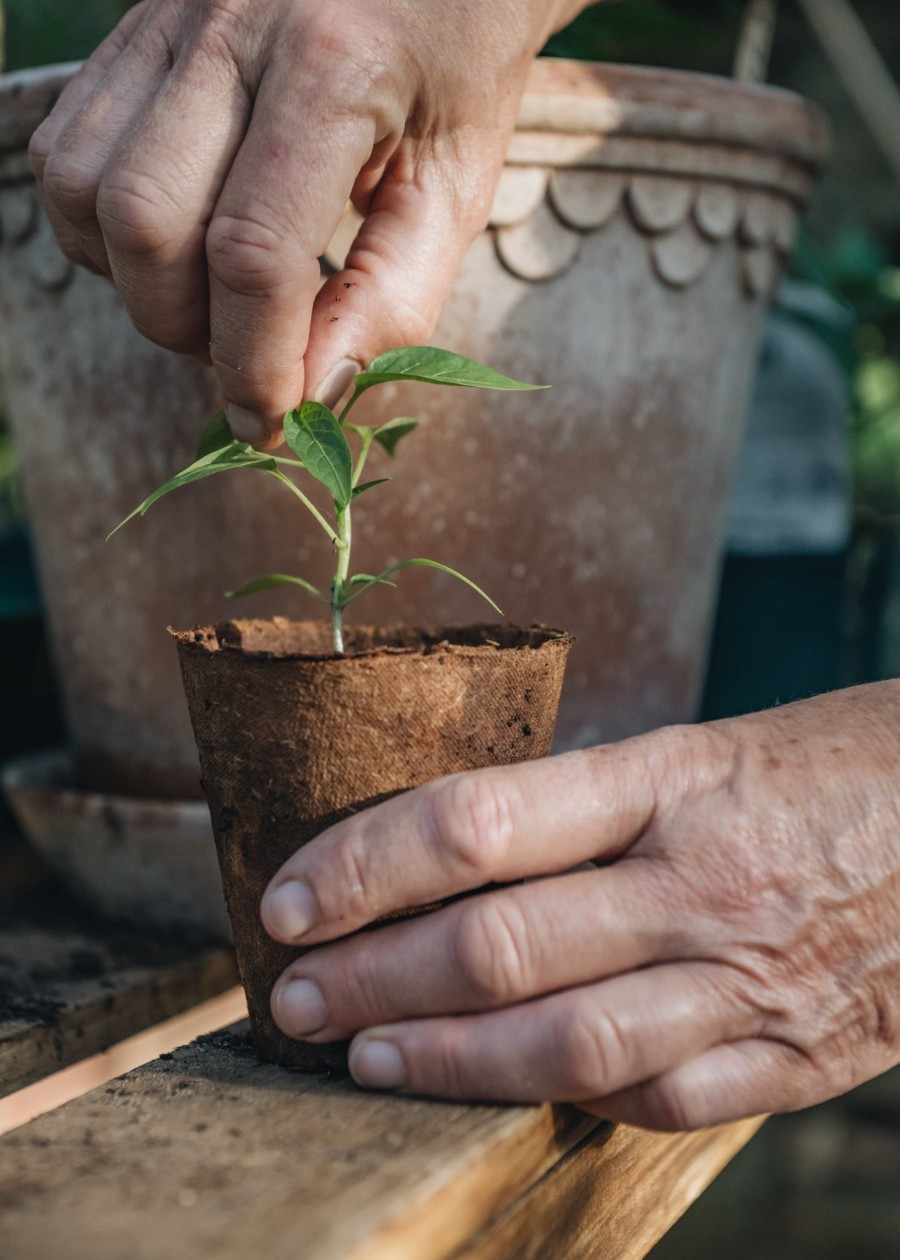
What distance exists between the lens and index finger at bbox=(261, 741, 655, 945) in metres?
0.61

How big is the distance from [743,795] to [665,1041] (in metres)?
0.13

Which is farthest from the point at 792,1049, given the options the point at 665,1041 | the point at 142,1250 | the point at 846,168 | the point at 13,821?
the point at 846,168

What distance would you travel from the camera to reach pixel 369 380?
0.70 m

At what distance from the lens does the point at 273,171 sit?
682 millimetres

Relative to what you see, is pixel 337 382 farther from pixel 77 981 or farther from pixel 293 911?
pixel 77 981

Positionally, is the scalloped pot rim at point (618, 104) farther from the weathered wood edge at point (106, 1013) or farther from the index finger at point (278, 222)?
the weathered wood edge at point (106, 1013)

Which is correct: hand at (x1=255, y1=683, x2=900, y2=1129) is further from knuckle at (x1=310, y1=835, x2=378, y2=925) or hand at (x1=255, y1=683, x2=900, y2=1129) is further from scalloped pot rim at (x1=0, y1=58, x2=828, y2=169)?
scalloped pot rim at (x1=0, y1=58, x2=828, y2=169)

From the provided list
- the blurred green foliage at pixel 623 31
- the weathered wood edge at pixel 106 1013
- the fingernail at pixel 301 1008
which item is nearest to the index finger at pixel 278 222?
the fingernail at pixel 301 1008

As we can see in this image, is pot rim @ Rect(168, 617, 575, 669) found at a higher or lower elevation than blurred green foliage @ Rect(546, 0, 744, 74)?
lower

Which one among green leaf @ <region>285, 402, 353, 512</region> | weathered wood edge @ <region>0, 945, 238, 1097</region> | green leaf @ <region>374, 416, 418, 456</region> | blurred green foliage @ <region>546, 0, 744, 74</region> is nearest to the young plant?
green leaf @ <region>285, 402, 353, 512</region>

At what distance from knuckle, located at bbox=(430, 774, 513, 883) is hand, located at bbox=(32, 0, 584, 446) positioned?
0.27 meters

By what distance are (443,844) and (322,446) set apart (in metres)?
0.23

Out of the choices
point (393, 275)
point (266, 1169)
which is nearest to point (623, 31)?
point (393, 275)

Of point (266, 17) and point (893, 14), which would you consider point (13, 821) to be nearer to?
point (266, 17)
